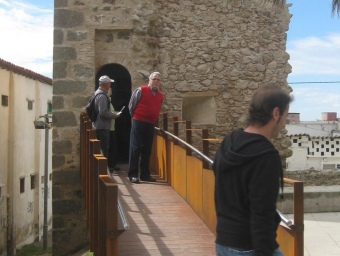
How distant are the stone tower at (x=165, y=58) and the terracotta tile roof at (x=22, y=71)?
7.19 meters

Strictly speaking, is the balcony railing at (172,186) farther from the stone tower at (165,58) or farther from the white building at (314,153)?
the white building at (314,153)

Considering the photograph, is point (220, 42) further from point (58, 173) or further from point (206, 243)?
point (206, 243)

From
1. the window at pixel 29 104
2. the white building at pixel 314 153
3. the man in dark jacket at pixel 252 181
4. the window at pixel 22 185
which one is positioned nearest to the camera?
the man in dark jacket at pixel 252 181

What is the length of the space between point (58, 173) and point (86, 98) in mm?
1466

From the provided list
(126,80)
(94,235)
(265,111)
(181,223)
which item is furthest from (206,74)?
(265,111)

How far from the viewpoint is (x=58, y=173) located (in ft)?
35.9

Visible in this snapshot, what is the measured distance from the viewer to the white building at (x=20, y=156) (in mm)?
18578

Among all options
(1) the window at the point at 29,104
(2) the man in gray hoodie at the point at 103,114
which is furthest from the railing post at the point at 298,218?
Result: (1) the window at the point at 29,104

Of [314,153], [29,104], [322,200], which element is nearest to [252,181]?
[322,200]

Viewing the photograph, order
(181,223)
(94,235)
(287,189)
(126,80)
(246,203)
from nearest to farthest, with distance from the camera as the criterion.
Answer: (246,203)
(94,235)
(181,223)
(287,189)
(126,80)

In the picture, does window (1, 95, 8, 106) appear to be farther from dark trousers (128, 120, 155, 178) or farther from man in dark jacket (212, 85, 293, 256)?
man in dark jacket (212, 85, 293, 256)

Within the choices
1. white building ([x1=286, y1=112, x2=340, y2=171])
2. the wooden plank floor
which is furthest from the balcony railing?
white building ([x1=286, y1=112, x2=340, y2=171])

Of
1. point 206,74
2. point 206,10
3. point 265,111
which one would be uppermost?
point 206,10

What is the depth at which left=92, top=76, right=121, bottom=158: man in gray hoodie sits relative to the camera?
8.27 m
